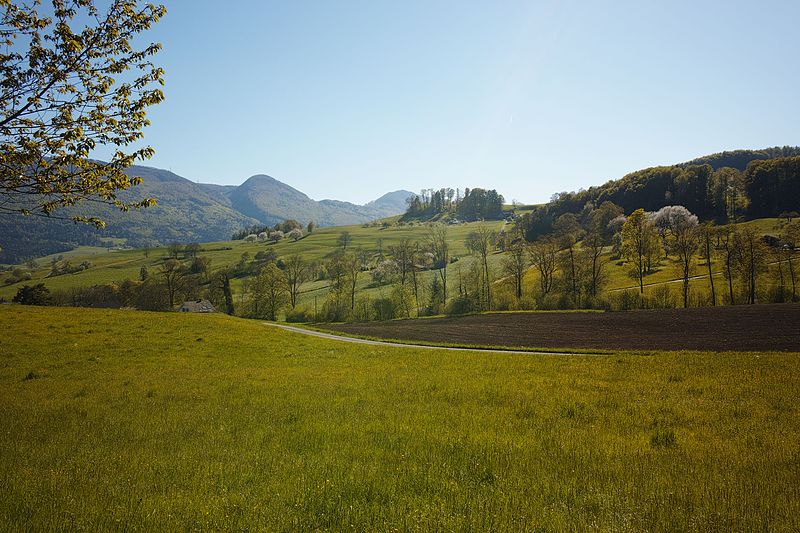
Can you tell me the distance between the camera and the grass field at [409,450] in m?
5.78

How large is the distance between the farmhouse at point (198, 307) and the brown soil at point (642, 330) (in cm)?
5285

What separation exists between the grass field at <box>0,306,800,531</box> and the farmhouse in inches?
2832

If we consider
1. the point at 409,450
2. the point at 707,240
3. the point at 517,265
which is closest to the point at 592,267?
the point at 517,265

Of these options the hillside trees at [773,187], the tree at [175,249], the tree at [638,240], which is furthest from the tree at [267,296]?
the hillside trees at [773,187]

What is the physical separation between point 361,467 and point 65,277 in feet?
667

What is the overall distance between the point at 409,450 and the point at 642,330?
40193mm

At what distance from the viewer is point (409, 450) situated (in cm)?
832

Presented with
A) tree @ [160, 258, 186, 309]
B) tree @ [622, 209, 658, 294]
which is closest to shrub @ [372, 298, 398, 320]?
tree @ [160, 258, 186, 309]

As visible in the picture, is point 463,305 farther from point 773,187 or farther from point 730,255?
point 773,187

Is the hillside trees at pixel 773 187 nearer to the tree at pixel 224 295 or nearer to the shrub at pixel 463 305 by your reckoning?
the shrub at pixel 463 305

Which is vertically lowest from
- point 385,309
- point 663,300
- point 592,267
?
point 385,309

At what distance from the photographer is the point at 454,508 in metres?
5.96

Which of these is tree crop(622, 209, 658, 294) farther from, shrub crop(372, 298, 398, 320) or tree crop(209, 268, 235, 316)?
tree crop(209, 268, 235, 316)

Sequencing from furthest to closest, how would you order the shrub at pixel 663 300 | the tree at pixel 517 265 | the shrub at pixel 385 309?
the shrub at pixel 385 309
the tree at pixel 517 265
the shrub at pixel 663 300
